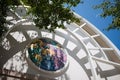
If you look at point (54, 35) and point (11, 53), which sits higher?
point (54, 35)

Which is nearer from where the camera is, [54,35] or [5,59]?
[5,59]

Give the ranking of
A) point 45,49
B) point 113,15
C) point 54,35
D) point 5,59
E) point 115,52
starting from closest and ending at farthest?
point 113,15, point 5,59, point 45,49, point 54,35, point 115,52

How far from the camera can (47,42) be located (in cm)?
1764

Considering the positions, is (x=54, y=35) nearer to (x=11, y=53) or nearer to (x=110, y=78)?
(x=11, y=53)

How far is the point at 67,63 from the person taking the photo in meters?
17.3

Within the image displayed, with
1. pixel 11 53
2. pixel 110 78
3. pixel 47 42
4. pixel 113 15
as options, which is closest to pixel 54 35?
pixel 47 42

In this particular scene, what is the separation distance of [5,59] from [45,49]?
9.79 feet

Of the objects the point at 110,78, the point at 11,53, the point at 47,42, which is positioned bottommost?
the point at 110,78

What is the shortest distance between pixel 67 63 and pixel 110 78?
3.76m

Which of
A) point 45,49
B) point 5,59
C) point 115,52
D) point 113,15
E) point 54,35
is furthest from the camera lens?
point 115,52

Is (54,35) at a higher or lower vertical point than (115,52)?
higher

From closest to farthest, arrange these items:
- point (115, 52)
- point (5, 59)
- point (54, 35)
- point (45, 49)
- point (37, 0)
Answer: point (37, 0), point (5, 59), point (45, 49), point (54, 35), point (115, 52)

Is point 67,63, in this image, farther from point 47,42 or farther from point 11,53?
point 11,53

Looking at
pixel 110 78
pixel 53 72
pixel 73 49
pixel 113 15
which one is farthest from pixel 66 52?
pixel 113 15
